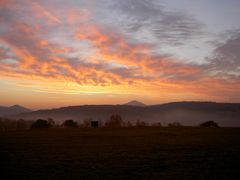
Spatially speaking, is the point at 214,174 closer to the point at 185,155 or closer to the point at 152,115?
the point at 185,155

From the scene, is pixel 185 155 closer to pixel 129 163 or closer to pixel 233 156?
pixel 233 156

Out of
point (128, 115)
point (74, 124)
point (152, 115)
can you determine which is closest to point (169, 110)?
point (152, 115)

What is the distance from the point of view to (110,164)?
611 inches

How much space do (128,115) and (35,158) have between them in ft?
553

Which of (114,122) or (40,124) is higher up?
(114,122)

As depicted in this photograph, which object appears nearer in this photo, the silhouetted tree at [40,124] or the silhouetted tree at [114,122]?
the silhouetted tree at [40,124]

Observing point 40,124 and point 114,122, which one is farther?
point 114,122

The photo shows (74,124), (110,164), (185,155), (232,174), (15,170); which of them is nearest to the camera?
(232,174)

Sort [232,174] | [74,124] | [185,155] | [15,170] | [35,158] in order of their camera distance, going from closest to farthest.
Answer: [232,174] < [15,170] < [35,158] < [185,155] < [74,124]

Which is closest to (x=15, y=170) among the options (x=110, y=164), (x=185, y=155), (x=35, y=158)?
(x=35, y=158)

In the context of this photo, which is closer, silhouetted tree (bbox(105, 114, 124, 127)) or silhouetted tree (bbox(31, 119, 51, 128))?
silhouetted tree (bbox(31, 119, 51, 128))

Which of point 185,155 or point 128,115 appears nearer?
point 185,155

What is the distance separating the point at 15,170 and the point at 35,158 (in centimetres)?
386

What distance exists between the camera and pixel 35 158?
17.7 meters
